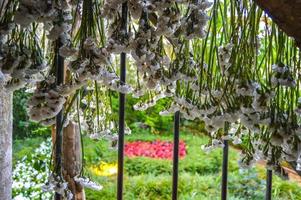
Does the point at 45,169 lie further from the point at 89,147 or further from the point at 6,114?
the point at 6,114

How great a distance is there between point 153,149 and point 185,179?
1.35 meters

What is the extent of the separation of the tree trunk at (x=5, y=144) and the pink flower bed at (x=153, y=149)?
4.13 meters

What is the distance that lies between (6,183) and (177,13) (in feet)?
2.50

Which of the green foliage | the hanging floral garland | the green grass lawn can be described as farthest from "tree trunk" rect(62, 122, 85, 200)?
the green foliage

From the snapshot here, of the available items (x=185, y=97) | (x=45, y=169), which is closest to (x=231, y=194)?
(x=45, y=169)

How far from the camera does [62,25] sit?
655 mm

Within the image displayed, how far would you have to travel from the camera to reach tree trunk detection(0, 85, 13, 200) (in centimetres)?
125

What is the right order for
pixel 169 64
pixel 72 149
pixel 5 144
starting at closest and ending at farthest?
pixel 169 64
pixel 5 144
pixel 72 149

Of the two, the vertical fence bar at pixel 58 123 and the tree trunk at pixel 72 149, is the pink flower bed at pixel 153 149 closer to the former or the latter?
the tree trunk at pixel 72 149

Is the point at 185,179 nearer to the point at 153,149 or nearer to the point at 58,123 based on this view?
the point at 153,149

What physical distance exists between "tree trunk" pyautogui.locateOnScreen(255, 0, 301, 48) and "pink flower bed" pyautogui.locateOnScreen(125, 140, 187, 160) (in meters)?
4.79

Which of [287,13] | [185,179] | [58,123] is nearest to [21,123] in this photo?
[185,179]

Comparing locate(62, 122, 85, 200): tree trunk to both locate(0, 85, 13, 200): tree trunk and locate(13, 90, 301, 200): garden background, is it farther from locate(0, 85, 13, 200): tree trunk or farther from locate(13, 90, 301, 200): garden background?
locate(13, 90, 301, 200): garden background

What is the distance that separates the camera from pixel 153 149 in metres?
5.74
